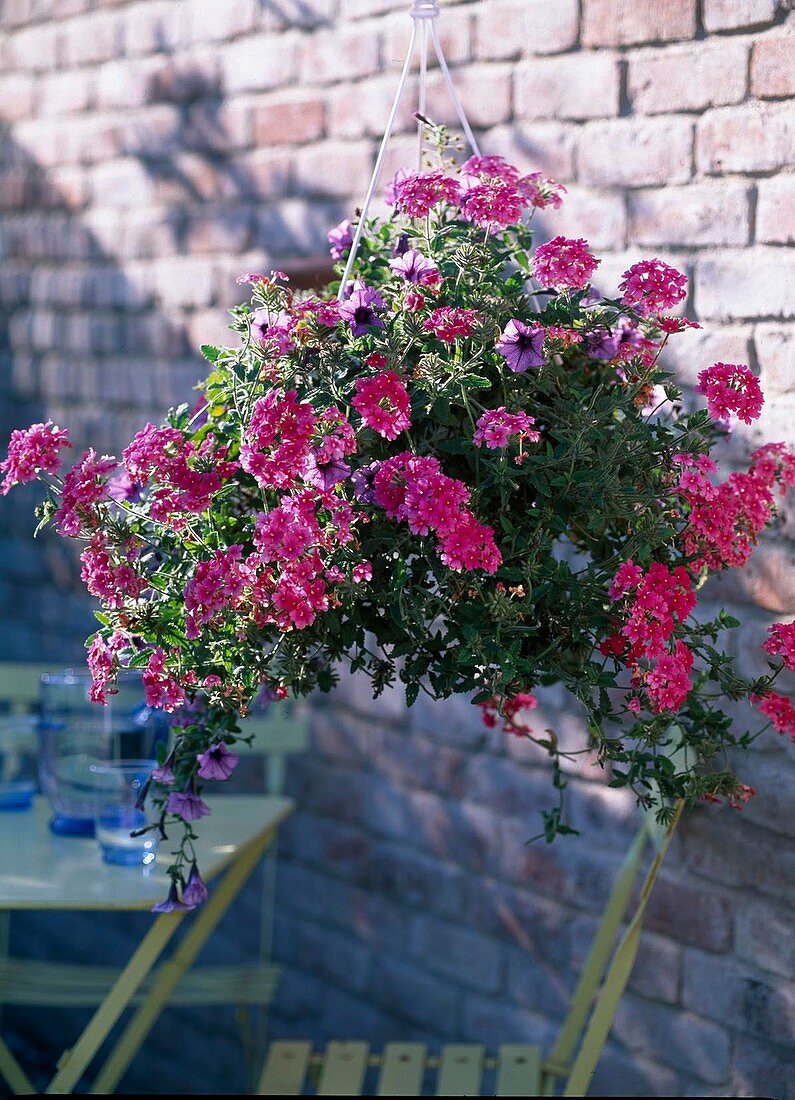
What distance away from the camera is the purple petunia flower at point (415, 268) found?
162cm

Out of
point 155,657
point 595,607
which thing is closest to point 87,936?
point 155,657

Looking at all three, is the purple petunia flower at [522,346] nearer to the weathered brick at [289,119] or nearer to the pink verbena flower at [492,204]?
the pink verbena flower at [492,204]

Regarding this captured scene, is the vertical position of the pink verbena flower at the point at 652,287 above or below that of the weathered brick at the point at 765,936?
above

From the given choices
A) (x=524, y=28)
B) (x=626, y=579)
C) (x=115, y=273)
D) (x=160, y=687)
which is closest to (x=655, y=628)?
(x=626, y=579)

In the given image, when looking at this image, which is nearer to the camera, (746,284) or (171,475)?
(171,475)

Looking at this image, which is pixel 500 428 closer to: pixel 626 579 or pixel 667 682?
pixel 626 579

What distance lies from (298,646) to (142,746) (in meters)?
0.71

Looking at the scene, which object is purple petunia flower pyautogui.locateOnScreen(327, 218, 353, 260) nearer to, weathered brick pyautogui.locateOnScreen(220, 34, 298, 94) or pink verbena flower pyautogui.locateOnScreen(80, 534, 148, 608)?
pink verbena flower pyautogui.locateOnScreen(80, 534, 148, 608)

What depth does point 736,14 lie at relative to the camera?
2123 mm

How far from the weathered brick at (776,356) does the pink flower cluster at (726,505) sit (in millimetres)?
291

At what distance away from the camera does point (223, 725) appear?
1.73 meters

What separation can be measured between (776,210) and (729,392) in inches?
24.1

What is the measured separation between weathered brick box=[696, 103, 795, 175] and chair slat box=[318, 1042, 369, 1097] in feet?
5.03

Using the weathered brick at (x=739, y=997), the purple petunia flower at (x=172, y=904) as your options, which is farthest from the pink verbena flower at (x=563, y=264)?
the weathered brick at (x=739, y=997)
